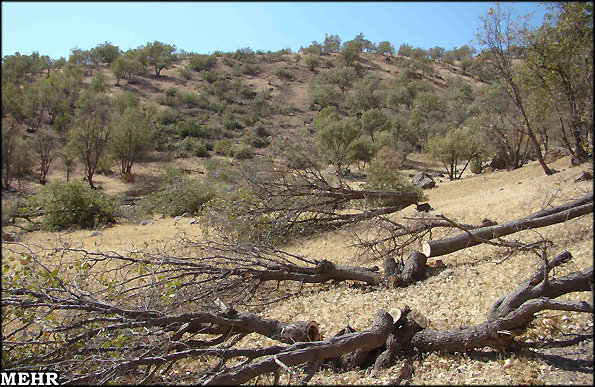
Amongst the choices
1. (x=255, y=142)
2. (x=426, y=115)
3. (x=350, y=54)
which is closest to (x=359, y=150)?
(x=255, y=142)

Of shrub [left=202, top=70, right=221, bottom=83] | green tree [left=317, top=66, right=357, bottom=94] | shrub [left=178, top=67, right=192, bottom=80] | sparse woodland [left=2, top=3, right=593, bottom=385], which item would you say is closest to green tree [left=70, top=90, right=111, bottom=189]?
sparse woodland [left=2, top=3, right=593, bottom=385]

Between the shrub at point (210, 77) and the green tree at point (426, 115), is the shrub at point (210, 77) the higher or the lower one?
the higher one

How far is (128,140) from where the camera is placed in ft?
91.2

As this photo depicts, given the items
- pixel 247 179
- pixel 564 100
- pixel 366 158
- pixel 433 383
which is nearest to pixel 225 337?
pixel 433 383

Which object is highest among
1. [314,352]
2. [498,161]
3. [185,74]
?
[185,74]

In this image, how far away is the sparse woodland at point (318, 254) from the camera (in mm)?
3777

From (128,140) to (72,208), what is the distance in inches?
514

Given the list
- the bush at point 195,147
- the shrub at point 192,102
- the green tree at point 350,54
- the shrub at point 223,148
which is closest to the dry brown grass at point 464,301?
the shrub at point 223,148

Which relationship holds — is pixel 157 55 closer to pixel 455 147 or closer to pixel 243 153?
pixel 243 153

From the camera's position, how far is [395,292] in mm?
6148

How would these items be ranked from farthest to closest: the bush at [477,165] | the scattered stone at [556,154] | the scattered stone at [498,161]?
the bush at [477,165] → the scattered stone at [498,161] → the scattered stone at [556,154]

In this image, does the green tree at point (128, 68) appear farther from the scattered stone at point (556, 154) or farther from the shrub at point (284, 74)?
the scattered stone at point (556, 154)

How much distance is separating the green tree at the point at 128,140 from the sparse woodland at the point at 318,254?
0.13 m

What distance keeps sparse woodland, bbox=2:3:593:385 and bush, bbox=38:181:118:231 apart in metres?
0.08
